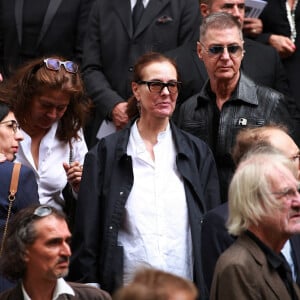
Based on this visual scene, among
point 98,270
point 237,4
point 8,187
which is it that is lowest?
point 98,270

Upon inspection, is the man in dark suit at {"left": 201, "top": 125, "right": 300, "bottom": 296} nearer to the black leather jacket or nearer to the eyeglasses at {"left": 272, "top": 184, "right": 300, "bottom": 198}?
the eyeglasses at {"left": 272, "top": 184, "right": 300, "bottom": 198}

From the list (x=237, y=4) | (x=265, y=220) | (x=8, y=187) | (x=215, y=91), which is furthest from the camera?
(x=237, y=4)

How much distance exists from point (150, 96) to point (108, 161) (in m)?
0.50

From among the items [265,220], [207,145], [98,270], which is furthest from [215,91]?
[265,220]

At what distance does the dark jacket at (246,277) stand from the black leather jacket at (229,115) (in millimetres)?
1939

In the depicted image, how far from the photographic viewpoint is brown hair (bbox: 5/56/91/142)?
708 centimetres

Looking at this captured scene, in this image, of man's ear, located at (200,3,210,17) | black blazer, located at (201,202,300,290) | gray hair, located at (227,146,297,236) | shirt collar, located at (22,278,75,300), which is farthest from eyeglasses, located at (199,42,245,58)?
shirt collar, located at (22,278,75,300)

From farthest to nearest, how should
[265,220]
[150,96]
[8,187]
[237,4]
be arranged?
[237,4] < [150,96] < [8,187] < [265,220]

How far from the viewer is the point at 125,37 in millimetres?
8211

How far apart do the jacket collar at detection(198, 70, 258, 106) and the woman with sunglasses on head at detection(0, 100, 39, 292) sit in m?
1.29

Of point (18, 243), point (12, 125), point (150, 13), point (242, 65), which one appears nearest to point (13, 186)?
point (12, 125)

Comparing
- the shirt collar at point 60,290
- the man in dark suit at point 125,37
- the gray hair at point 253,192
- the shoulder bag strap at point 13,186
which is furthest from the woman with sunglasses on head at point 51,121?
the gray hair at point 253,192

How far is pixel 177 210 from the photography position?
257 inches

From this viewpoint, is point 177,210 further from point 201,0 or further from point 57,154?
point 201,0
